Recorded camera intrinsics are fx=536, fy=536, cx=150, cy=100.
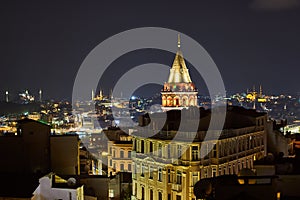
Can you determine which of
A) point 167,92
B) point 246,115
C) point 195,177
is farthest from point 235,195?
point 167,92

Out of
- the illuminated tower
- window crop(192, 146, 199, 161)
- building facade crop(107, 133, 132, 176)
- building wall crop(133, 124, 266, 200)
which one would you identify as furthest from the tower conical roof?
window crop(192, 146, 199, 161)

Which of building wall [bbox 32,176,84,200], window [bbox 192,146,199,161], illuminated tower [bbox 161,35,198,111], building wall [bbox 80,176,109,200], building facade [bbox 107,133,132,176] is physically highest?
illuminated tower [bbox 161,35,198,111]

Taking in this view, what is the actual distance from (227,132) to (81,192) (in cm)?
1493

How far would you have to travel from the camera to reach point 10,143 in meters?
34.7

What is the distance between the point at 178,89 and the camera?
307 feet

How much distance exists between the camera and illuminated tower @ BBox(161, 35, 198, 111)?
93688 mm

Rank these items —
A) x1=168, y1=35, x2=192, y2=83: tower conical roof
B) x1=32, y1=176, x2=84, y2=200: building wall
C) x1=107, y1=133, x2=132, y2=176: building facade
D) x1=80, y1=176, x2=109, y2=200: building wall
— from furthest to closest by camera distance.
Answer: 1. x1=168, y1=35, x2=192, y2=83: tower conical roof
2. x1=107, y1=133, x2=132, y2=176: building facade
3. x1=80, y1=176, x2=109, y2=200: building wall
4. x1=32, y1=176, x2=84, y2=200: building wall

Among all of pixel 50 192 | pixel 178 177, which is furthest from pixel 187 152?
pixel 50 192

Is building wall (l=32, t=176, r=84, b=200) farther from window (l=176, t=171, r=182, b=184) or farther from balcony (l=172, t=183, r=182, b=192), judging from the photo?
window (l=176, t=171, r=182, b=184)

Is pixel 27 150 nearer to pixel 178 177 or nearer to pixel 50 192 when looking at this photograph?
pixel 50 192

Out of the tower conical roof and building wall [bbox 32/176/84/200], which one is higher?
the tower conical roof

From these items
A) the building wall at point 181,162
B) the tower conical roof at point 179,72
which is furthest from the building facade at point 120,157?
the tower conical roof at point 179,72

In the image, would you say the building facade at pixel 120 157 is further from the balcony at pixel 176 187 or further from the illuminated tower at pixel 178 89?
the illuminated tower at pixel 178 89

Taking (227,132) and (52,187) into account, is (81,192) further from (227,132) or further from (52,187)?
(227,132)
